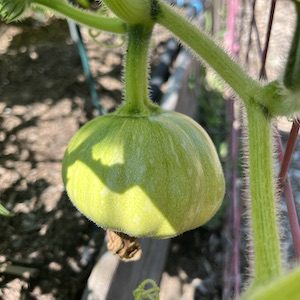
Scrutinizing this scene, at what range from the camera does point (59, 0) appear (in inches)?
31.5

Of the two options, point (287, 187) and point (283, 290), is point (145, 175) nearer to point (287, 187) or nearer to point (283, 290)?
point (287, 187)

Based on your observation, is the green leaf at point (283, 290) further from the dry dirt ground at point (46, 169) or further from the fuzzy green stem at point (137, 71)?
the dry dirt ground at point (46, 169)

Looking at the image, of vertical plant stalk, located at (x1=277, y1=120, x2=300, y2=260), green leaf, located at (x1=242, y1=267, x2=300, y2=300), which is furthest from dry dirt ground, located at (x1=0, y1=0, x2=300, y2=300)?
green leaf, located at (x1=242, y1=267, x2=300, y2=300)

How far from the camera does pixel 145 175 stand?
0.80 meters

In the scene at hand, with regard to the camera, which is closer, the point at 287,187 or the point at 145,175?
the point at 145,175

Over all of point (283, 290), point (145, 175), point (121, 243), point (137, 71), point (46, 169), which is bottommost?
point (46, 169)

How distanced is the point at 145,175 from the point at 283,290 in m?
0.56

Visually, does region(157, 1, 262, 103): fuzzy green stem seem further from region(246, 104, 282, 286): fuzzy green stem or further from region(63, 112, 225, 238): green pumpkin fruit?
region(63, 112, 225, 238): green pumpkin fruit

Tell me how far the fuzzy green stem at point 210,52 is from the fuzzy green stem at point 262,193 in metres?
0.03

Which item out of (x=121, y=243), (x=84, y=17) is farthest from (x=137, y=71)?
(x=121, y=243)

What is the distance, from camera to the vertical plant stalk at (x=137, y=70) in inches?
28.7

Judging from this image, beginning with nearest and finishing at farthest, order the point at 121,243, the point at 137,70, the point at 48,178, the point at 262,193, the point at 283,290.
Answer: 1. the point at 283,290
2. the point at 262,193
3. the point at 137,70
4. the point at 121,243
5. the point at 48,178

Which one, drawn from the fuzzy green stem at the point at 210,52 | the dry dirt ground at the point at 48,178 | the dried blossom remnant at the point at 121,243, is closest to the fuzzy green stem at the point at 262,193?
the fuzzy green stem at the point at 210,52

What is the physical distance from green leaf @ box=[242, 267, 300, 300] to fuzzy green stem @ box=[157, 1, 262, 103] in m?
0.36
